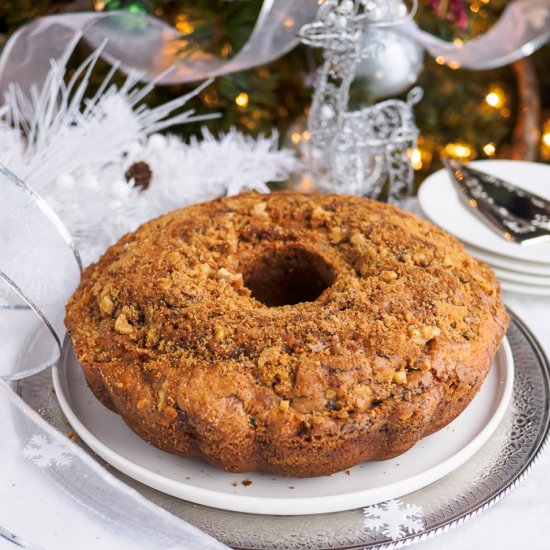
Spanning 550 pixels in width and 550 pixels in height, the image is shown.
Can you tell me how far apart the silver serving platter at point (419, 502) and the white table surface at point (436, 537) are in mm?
37

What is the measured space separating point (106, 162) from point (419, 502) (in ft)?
3.81

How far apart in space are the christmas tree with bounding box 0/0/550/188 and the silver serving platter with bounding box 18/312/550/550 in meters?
1.16

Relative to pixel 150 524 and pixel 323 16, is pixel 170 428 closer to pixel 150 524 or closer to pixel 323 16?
pixel 150 524

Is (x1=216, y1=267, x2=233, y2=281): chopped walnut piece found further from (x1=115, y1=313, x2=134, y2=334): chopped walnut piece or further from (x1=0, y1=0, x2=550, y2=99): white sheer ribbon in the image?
(x1=0, y1=0, x2=550, y2=99): white sheer ribbon

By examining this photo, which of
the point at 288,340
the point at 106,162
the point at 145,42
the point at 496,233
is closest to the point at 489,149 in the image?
the point at 496,233

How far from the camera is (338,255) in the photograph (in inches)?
47.8

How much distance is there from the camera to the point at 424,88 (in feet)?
8.54

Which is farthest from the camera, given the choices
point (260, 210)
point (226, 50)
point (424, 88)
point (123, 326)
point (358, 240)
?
point (424, 88)

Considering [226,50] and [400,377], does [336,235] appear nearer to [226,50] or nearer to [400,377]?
[400,377]

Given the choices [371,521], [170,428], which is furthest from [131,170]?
[371,521]

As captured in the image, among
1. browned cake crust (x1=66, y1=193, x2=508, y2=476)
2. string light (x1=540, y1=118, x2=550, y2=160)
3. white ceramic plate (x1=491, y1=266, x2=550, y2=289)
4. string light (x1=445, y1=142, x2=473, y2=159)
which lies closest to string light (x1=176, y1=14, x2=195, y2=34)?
browned cake crust (x1=66, y1=193, x2=508, y2=476)

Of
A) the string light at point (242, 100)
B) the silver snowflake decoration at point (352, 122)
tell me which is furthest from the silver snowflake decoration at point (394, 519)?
the string light at point (242, 100)

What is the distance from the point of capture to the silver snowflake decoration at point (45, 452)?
1044mm

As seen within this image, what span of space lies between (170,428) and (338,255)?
1.43ft
